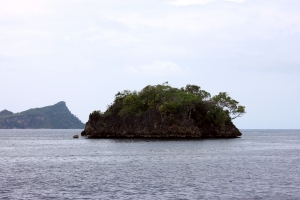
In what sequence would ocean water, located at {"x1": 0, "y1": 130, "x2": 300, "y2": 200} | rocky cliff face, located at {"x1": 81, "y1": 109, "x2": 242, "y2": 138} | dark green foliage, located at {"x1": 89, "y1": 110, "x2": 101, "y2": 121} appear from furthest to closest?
dark green foliage, located at {"x1": 89, "y1": 110, "x2": 101, "y2": 121} → rocky cliff face, located at {"x1": 81, "y1": 109, "x2": 242, "y2": 138} → ocean water, located at {"x1": 0, "y1": 130, "x2": 300, "y2": 200}

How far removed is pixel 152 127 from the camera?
14400 cm

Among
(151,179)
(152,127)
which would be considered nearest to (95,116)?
(152,127)

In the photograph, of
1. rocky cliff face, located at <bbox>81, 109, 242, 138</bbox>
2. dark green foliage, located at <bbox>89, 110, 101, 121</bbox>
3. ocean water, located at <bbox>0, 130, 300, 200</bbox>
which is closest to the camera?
ocean water, located at <bbox>0, 130, 300, 200</bbox>

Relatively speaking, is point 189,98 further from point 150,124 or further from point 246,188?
point 246,188

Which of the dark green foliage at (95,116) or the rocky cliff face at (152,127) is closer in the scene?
the rocky cliff face at (152,127)

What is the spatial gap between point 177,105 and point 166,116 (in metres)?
5.09

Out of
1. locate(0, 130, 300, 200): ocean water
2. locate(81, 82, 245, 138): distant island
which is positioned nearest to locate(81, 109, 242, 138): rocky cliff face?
locate(81, 82, 245, 138): distant island

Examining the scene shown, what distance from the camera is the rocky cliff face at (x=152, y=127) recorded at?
14150 centimetres

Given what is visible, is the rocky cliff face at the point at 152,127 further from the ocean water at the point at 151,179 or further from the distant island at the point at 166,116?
A: the ocean water at the point at 151,179

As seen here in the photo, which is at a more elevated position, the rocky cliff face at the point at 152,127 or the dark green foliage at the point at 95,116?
the dark green foliage at the point at 95,116

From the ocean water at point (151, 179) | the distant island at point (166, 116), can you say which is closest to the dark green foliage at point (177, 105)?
the distant island at point (166, 116)

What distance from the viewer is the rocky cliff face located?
14150 centimetres

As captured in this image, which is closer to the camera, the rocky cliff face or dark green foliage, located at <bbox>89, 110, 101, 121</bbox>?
the rocky cliff face

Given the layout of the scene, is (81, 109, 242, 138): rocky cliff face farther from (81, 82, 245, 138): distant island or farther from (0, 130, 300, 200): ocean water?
(0, 130, 300, 200): ocean water
